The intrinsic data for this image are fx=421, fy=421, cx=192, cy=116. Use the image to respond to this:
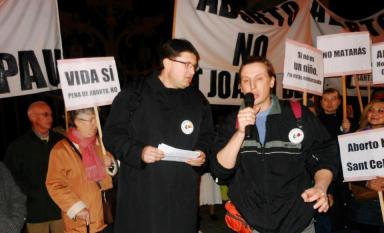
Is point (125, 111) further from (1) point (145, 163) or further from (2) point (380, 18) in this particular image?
(2) point (380, 18)

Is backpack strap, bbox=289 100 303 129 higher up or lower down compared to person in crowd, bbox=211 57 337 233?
higher up

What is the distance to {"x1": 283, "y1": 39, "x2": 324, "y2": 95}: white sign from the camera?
496 centimetres

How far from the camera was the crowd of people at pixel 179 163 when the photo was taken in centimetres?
264

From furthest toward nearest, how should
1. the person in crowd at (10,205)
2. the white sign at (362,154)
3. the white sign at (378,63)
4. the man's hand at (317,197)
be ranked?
the white sign at (378,63), the white sign at (362,154), the person in crowd at (10,205), the man's hand at (317,197)

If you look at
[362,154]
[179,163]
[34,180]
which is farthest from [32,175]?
[362,154]

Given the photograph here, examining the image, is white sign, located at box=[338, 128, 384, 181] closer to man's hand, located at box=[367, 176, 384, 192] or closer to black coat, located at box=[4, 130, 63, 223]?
man's hand, located at box=[367, 176, 384, 192]

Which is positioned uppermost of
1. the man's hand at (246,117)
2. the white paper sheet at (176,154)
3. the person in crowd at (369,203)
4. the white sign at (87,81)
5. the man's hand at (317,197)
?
the white sign at (87,81)

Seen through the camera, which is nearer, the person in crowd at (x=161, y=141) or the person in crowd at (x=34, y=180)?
the person in crowd at (x=161, y=141)

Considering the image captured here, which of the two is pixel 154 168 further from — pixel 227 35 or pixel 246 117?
pixel 227 35

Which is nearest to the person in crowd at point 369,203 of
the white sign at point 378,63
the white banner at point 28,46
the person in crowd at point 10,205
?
the white sign at point 378,63

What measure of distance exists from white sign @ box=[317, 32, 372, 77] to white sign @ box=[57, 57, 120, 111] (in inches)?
112

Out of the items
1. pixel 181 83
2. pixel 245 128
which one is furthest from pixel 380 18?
pixel 245 128

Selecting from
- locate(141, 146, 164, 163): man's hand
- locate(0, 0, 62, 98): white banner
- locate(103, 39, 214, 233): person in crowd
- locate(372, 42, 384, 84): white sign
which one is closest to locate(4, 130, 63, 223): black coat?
locate(0, 0, 62, 98): white banner

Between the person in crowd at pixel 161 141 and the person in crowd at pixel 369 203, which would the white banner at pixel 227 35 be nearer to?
the person in crowd at pixel 369 203
